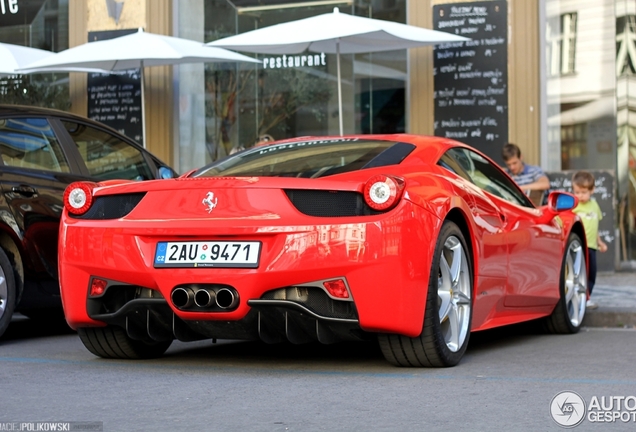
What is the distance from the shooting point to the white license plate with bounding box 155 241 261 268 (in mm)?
5281

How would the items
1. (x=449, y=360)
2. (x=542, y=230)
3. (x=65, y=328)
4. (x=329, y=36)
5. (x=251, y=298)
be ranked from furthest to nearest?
(x=329, y=36) < (x=65, y=328) < (x=542, y=230) < (x=449, y=360) < (x=251, y=298)

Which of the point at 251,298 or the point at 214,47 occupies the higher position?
the point at 214,47

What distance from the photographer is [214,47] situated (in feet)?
41.8

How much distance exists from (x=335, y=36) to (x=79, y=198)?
583 cm

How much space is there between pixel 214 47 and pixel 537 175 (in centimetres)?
394

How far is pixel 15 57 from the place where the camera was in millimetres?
12633

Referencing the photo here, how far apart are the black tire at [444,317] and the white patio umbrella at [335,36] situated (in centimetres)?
571

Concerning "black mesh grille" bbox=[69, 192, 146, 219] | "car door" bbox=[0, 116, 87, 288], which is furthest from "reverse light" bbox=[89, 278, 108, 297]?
"car door" bbox=[0, 116, 87, 288]

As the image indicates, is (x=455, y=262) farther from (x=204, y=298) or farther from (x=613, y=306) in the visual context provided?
(x=613, y=306)

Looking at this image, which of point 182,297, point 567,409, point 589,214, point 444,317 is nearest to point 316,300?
point 182,297

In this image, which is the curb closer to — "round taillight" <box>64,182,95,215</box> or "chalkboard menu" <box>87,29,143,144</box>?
"round taillight" <box>64,182,95,215</box>

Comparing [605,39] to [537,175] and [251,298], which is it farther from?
[251,298]

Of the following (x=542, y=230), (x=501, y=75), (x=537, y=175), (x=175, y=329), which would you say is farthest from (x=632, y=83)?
(x=175, y=329)

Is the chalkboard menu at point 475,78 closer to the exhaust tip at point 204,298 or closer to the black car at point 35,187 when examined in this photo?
the black car at point 35,187
